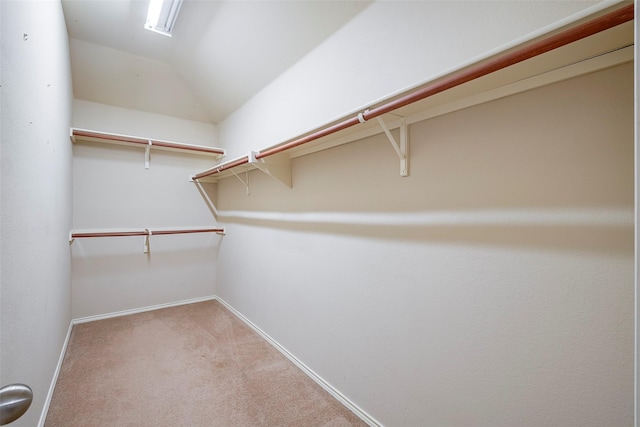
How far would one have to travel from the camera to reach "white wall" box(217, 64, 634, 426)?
0.85 meters

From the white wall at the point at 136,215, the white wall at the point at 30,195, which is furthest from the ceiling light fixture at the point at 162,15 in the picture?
the white wall at the point at 136,215

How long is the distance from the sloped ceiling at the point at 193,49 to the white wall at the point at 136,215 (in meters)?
0.24

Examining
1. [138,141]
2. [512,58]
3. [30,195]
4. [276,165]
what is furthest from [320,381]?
[138,141]

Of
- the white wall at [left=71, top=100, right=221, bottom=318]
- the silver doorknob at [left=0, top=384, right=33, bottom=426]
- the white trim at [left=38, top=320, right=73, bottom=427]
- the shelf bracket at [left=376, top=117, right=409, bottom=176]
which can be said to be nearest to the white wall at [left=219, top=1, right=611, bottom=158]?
the shelf bracket at [left=376, top=117, right=409, bottom=176]

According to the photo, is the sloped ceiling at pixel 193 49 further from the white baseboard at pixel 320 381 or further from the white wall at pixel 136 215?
the white baseboard at pixel 320 381

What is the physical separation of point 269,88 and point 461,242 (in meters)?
2.11

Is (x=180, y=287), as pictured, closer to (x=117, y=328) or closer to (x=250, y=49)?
(x=117, y=328)

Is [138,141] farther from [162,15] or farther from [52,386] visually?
[52,386]

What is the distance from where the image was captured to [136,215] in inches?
127

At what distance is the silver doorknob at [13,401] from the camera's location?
18.8 inches

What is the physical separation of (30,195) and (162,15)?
1.81 metres

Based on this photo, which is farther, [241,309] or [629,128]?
[241,309]

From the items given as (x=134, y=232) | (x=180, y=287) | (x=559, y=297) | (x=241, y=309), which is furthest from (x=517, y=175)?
(x=180, y=287)

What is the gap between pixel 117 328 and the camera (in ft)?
9.25
